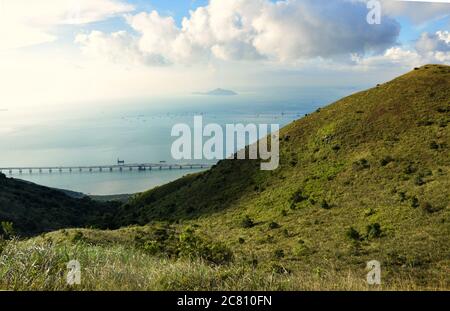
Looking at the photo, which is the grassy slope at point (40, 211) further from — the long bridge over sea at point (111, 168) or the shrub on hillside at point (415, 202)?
the long bridge over sea at point (111, 168)

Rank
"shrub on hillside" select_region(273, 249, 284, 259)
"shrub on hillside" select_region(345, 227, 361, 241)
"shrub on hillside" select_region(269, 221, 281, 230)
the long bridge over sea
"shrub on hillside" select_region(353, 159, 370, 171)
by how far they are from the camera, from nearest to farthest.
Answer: "shrub on hillside" select_region(273, 249, 284, 259) → "shrub on hillside" select_region(345, 227, 361, 241) → "shrub on hillside" select_region(269, 221, 281, 230) → "shrub on hillside" select_region(353, 159, 370, 171) → the long bridge over sea

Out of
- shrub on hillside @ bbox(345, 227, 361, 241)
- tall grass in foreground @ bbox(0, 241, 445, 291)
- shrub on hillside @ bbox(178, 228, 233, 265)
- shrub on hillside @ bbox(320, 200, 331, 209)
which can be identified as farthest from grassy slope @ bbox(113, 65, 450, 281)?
tall grass in foreground @ bbox(0, 241, 445, 291)

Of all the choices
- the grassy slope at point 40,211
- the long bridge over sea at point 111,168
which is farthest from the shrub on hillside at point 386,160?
the long bridge over sea at point 111,168

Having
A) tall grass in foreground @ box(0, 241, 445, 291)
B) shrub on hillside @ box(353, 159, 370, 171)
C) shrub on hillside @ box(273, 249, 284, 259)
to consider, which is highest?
shrub on hillside @ box(353, 159, 370, 171)

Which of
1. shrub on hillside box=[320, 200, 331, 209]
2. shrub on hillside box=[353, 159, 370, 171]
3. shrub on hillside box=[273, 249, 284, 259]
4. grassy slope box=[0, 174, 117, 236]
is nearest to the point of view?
shrub on hillside box=[273, 249, 284, 259]

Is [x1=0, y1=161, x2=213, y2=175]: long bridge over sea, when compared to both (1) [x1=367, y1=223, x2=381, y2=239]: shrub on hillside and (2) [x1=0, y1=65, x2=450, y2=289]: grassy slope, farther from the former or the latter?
(1) [x1=367, y1=223, x2=381, y2=239]: shrub on hillside

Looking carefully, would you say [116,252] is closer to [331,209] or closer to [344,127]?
[331,209]

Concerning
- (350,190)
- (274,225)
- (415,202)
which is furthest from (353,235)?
(350,190)
